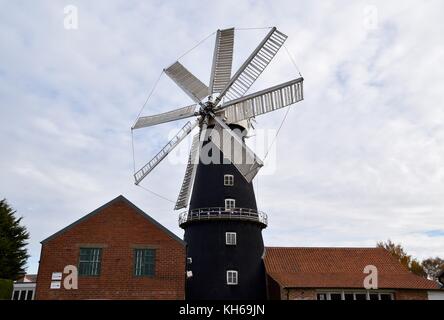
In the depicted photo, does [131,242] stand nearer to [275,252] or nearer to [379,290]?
[275,252]

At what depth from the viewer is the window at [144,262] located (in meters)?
19.7

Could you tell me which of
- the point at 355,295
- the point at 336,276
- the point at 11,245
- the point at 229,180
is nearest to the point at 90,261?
the point at 229,180

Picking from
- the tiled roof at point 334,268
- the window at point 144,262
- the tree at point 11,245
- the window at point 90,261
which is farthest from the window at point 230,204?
the tree at point 11,245

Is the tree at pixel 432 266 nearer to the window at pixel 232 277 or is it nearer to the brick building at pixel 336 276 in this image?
the brick building at pixel 336 276

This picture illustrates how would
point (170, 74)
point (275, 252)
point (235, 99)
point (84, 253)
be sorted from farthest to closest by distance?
1. point (275, 252)
2. point (170, 74)
3. point (235, 99)
4. point (84, 253)

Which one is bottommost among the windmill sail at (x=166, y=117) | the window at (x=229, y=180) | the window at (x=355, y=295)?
the window at (x=355, y=295)

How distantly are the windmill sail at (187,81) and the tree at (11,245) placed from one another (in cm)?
2312

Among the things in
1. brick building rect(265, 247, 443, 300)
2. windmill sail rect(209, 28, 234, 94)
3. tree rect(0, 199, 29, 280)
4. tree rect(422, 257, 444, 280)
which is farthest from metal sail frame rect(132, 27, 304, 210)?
tree rect(422, 257, 444, 280)

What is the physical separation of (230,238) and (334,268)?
835cm

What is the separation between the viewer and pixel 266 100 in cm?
2095

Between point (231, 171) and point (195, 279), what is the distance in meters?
7.89

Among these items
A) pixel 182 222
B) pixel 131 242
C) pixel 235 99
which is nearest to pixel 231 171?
pixel 182 222

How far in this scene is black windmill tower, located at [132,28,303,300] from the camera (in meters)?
23.9
